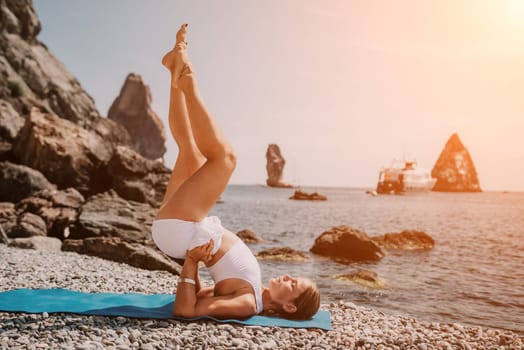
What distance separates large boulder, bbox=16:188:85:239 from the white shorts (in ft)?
34.1

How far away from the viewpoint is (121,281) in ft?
24.7

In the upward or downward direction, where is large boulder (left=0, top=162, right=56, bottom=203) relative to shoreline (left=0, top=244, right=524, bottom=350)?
upward

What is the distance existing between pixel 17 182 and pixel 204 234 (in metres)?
16.7

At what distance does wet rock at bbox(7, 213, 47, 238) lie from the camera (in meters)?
12.3

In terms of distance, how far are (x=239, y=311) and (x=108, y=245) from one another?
722cm

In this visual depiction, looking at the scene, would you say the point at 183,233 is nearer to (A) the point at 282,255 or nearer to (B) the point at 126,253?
(B) the point at 126,253

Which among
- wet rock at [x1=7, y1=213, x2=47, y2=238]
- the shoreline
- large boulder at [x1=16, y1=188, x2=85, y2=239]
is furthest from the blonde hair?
large boulder at [x1=16, y1=188, x2=85, y2=239]

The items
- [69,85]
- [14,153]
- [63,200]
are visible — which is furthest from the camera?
[69,85]

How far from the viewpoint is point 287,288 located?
5.04 m

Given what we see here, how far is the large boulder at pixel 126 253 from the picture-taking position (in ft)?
34.3

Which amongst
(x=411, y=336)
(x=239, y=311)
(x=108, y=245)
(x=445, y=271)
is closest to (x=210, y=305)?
(x=239, y=311)

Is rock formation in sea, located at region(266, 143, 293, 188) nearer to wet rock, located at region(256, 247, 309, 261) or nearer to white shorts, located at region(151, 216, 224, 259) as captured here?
wet rock, located at region(256, 247, 309, 261)

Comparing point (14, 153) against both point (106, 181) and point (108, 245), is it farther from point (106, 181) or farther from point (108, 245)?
point (108, 245)

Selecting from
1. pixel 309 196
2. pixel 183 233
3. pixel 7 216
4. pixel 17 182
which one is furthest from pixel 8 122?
pixel 309 196
